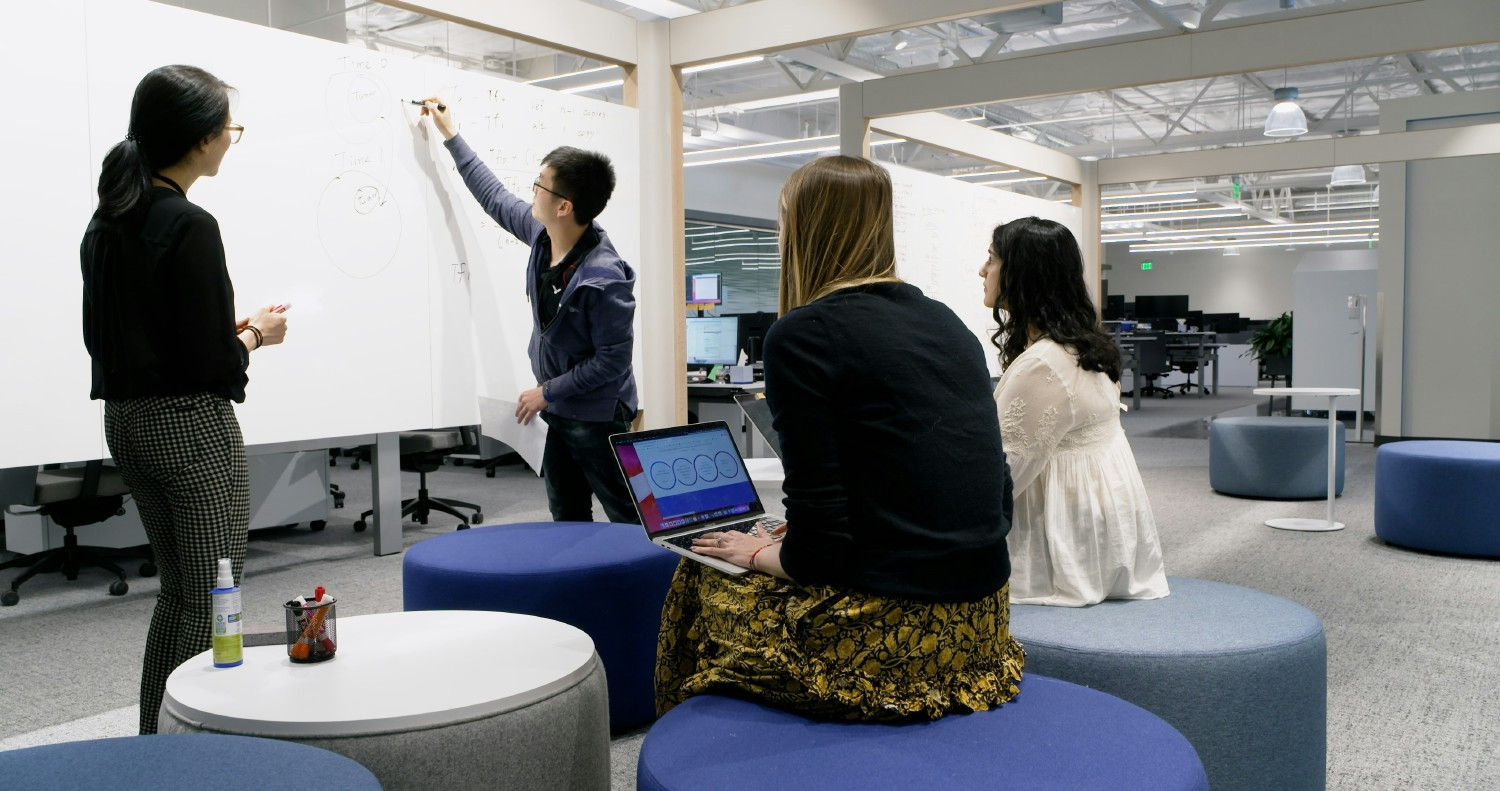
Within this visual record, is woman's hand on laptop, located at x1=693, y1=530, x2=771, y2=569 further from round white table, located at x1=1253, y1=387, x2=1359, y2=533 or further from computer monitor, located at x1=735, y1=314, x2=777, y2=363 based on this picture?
computer monitor, located at x1=735, y1=314, x2=777, y2=363

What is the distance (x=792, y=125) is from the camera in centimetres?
1447

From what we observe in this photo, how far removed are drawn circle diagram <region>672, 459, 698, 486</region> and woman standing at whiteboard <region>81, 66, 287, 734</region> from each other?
3.08 feet

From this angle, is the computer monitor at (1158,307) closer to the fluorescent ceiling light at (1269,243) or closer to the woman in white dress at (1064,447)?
the fluorescent ceiling light at (1269,243)

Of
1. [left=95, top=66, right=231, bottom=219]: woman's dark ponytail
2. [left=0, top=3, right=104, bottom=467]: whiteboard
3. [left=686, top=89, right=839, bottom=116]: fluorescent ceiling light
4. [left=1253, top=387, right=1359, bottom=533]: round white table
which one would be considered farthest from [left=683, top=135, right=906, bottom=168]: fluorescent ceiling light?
[left=95, top=66, right=231, bottom=219]: woman's dark ponytail

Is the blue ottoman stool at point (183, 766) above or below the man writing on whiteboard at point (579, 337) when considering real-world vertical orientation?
below

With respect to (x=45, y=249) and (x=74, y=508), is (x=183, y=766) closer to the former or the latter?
(x=45, y=249)

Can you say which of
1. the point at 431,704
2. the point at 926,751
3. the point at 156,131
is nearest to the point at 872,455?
the point at 926,751

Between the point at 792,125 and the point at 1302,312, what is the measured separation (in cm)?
665

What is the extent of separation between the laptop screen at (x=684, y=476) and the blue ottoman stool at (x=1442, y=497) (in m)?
4.12

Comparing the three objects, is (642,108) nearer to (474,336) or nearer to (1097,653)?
(474,336)

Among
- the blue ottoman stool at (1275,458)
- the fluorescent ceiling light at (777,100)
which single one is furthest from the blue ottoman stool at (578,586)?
the fluorescent ceiling light at (777,100)

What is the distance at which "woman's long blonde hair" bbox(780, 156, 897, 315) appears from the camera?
5.46 feet

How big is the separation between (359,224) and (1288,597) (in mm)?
3741

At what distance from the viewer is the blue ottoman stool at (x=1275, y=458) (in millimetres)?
6445
